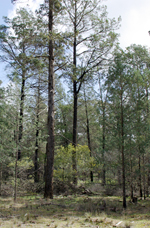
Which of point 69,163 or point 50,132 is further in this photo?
point 69,163

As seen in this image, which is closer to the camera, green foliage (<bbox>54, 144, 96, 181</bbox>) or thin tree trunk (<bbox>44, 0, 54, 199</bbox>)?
thin tree trunk (<bbox>44, 0, 54, 199</bbox>)

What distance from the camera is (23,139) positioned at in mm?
9797

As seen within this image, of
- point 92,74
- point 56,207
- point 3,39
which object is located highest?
point 3,39

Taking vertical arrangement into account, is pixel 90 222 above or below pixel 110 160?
below

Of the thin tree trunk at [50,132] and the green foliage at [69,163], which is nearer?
the thin tree trunk at [50,132]

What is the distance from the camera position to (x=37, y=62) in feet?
34.2

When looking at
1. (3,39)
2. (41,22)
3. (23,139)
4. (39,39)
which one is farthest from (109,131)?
(3,39)

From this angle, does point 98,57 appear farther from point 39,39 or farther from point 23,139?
point 23,139

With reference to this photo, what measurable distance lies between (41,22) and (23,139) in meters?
6.51

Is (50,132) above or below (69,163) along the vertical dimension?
above

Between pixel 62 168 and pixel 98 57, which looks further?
pixel 98 57

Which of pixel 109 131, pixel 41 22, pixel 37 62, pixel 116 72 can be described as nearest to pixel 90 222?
pixel 109 131

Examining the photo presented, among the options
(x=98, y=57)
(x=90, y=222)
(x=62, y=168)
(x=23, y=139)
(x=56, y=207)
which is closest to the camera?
(x=90, y=222)

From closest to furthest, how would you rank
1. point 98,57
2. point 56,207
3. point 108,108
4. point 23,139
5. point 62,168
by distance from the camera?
point 56,207 < point 23,139 < point 108,108 < point 62,168 < point 98,57
